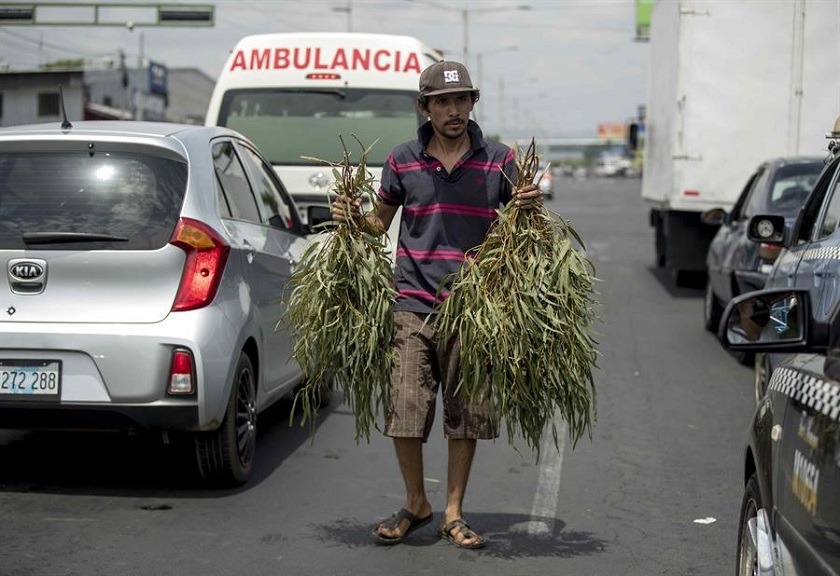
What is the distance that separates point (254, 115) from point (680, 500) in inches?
273

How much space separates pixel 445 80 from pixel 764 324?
178cm

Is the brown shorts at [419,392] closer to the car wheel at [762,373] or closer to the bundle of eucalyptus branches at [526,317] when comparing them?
the bundle of eucalyptus branches at [526,317]

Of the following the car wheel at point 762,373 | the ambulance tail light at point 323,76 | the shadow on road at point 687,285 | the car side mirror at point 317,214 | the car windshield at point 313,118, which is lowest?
the shadow on road at point 687,285

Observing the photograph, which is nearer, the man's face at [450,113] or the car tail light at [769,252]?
the man's face at [450,113]

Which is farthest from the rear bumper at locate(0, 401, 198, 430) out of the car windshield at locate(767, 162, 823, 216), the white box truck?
the white box truck

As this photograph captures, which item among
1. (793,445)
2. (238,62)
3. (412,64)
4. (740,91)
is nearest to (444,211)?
(793,445)

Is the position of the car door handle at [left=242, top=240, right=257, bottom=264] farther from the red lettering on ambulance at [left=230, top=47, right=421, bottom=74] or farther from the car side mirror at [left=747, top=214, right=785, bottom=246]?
the red lettering on ambulance at [left=230, top=47, right=421, bottom=74]

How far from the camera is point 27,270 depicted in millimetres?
6418

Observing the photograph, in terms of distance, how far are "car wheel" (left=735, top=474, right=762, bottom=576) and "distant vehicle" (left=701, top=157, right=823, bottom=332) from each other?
22.6 feet

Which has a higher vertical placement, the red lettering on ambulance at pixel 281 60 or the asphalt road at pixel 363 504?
the red lettering on ambulance at pixel 281 60

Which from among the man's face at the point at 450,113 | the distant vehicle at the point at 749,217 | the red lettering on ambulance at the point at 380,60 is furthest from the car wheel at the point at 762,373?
the red lettering on ambulance at the point at 380,60

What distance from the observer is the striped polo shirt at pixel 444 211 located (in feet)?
18.8

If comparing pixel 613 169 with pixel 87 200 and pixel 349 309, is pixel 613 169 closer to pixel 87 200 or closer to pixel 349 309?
pixel 87 200

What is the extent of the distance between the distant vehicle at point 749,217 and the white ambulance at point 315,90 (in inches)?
120
